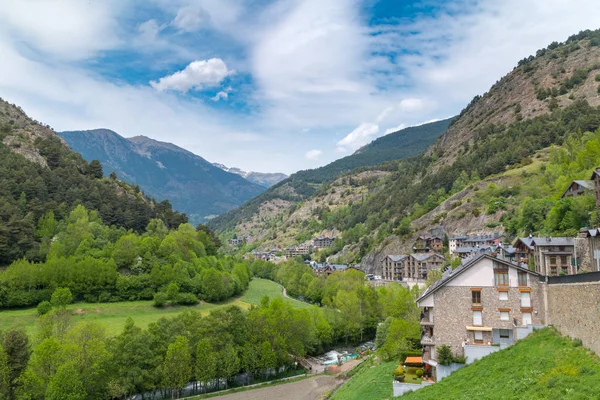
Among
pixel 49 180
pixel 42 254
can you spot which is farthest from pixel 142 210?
pixel 42 254

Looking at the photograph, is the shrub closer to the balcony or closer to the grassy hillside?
the grassy hillside

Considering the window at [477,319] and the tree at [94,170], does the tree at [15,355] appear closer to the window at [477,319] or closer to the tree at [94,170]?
the window at [477,319]

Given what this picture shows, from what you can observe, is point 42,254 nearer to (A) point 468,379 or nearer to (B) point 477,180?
(A) point 468,379

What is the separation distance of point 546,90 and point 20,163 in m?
206

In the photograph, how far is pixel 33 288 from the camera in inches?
3034

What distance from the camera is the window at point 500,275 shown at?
123 ft

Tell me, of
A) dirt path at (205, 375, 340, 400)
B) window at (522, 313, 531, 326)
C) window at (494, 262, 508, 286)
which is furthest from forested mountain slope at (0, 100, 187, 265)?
window at (522, 313, 531, 326)

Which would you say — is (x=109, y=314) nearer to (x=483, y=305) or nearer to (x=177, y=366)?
(x=177, y=366)

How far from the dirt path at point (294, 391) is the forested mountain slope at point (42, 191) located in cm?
5910

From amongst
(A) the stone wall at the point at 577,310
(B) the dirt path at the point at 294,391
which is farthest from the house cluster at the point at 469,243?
(A) the stone wall at the point at 577,310

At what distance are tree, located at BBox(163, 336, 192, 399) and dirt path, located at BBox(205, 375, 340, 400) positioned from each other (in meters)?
5.72

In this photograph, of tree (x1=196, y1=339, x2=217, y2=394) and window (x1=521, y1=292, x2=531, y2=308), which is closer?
window (x1=521, y1=292, x2=531, y2=308)

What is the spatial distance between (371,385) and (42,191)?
9435 cm

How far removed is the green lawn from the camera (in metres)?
40.5
